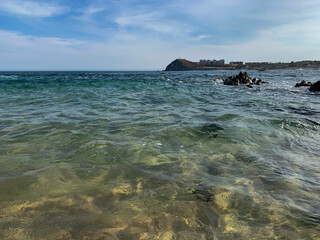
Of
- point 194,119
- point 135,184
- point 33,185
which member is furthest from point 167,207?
point 194,119

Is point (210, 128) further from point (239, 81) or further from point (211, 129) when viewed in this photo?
point (239, 81)

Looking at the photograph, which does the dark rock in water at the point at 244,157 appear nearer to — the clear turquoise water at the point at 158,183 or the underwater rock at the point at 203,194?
the clear turquoise water at the point at 158,183

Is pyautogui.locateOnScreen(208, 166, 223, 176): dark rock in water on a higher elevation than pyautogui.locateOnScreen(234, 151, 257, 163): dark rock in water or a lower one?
lower

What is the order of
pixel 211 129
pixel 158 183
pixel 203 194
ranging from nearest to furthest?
pixel 203 194
pixel 158 183
pixel 211 129

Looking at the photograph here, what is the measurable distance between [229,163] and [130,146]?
2.34m

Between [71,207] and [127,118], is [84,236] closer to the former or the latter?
[71,207]

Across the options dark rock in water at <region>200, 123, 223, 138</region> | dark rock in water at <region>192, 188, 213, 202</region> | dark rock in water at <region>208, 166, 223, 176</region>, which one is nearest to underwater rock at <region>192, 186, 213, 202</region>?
dark rock in water at <region>192, 188, 213, 202</region>

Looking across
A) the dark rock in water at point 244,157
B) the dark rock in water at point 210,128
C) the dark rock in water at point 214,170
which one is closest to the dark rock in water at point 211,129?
the dark rock in water at point 210,128

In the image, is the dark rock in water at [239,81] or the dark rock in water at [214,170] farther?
the dark rock in water at [239,81]

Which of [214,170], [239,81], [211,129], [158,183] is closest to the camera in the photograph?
[158,183]

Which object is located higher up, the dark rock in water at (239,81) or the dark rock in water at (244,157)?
the dark rock in water at (239,81)

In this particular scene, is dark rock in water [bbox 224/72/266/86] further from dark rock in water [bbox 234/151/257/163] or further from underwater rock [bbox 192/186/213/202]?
underwater rock [bbox 192/186/213/202]

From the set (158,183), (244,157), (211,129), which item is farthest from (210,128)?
(158,183)

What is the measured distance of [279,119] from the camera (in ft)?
26.8
